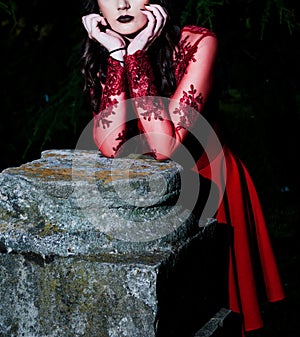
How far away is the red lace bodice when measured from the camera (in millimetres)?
2254

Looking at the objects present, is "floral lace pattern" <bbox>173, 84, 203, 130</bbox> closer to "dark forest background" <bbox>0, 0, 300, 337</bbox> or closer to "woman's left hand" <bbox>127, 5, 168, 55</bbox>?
"woman's left hand" <bbox>127, 5, 168, 55</bbox>

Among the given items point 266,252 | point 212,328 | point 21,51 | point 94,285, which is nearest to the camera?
point 94,285

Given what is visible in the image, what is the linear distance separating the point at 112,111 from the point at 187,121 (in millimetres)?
311

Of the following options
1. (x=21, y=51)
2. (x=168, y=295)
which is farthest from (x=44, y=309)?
(x=21, y=51)

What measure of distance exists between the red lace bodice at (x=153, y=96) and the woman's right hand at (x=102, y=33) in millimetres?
67

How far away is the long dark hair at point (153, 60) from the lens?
7.98 ft

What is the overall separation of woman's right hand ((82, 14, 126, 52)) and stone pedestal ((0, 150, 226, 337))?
784 mm

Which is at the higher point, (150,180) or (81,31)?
(150,180)

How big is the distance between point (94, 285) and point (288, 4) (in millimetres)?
3693

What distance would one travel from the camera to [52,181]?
1.69m

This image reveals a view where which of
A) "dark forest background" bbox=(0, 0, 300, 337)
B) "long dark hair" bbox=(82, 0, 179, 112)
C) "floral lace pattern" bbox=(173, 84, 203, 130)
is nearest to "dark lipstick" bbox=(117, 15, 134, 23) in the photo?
"long dark hair" bbox=(82, 0, 179, 112)

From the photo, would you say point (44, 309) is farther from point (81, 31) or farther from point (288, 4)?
point (288, 4)

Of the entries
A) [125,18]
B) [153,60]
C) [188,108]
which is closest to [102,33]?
[125,18]

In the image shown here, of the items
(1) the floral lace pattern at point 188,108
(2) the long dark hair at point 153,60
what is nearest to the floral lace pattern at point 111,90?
(2) the long dark hair at point 153,60
